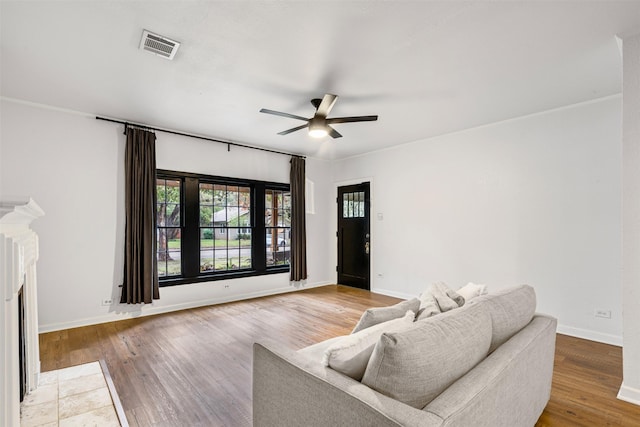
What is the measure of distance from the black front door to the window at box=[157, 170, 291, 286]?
1216 mm

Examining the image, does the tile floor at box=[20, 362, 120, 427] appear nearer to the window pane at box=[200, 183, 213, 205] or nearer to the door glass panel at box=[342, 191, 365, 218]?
the window pane at box=[200, 183, 213, 205]

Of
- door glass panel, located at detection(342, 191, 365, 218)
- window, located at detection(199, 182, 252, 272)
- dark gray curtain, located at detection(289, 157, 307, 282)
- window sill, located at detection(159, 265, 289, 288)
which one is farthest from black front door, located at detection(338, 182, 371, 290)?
window, located at detection(199, 182, 252, 272)

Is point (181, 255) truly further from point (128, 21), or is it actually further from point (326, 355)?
point (326, 355)

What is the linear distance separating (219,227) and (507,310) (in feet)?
15.1

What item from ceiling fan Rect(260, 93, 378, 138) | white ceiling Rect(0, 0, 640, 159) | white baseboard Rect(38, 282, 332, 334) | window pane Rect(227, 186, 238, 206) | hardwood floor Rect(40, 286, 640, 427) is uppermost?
white ceiling Rect(0, 0, 640, 159)

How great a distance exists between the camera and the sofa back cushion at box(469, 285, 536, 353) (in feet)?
5.63

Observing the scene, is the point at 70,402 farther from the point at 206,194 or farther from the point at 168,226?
the point at 206,194

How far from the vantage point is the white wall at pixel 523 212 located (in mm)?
3586

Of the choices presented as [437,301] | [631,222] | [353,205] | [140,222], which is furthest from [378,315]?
[353,205]

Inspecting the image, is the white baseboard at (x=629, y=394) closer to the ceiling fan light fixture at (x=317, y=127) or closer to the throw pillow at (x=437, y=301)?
the throw pillow at (x=437, y=301)

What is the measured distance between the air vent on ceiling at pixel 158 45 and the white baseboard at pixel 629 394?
14.7ft

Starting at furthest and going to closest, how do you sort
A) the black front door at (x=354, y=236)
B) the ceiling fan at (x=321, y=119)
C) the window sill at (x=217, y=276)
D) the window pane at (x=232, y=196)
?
the black front door at (x=354, y=236) < the window pane at (x=232, y=196) < the window sill at (x=217, y=276) < the ceiling fan at (x=321, y=119)

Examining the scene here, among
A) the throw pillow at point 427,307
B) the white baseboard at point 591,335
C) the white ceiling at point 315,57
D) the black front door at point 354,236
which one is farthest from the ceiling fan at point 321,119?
the white baseboard at point 591,335

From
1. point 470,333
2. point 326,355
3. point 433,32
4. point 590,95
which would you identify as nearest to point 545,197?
point 590,95
